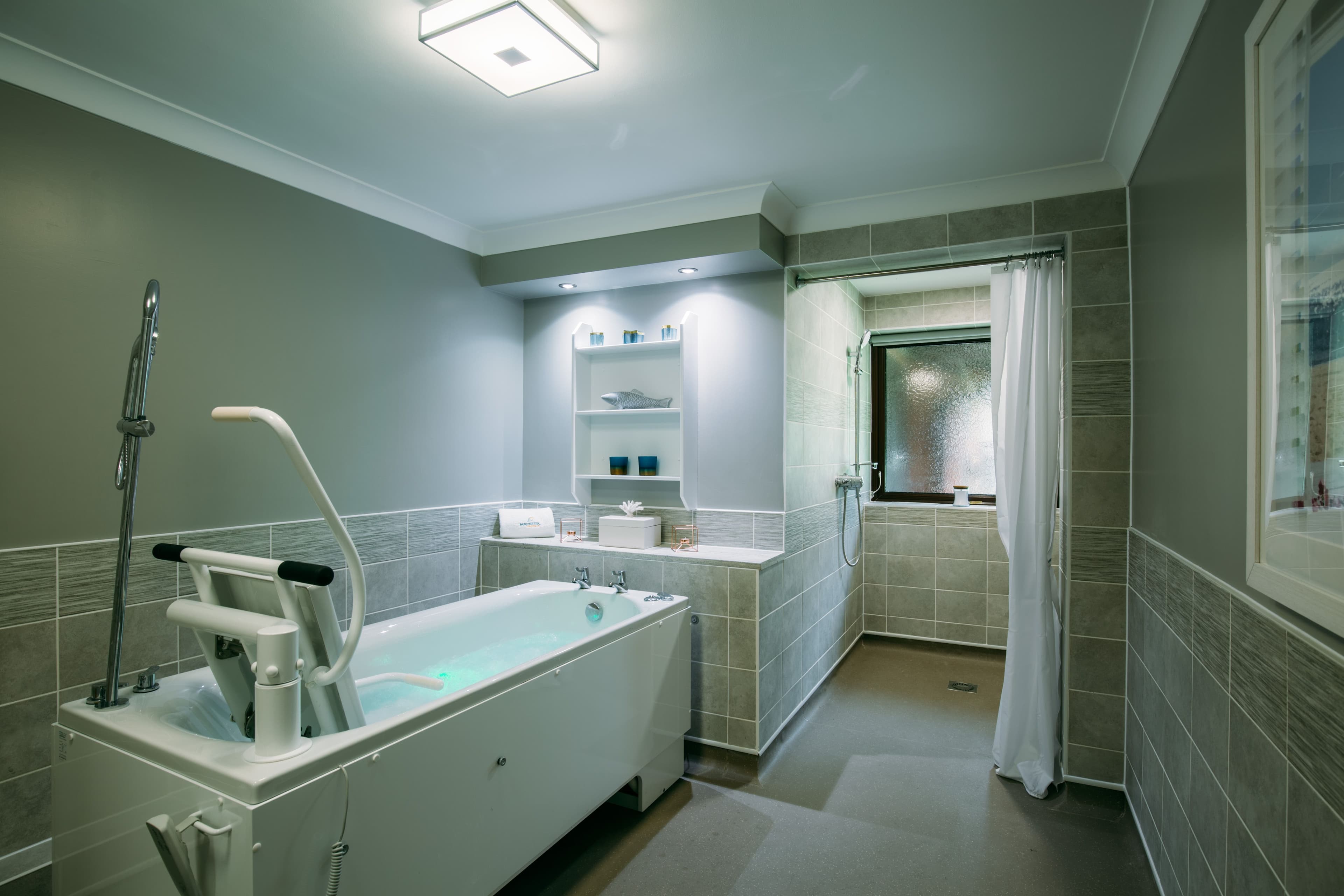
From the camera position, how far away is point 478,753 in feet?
6.16

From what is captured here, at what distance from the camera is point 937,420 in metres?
4.94

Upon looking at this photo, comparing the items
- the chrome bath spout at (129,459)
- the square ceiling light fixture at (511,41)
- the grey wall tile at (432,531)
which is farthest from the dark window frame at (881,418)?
the chrome bath spout at (129,459)

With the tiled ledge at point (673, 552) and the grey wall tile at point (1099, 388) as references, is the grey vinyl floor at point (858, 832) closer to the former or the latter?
the tiled ledge at point (673, 552)

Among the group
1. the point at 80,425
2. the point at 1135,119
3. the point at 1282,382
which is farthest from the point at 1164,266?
the point at 80,425

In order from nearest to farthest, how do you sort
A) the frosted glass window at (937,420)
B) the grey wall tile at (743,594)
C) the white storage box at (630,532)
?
the grey wall tile at (743,594)
the white storage box at (630,532)
the frosted glass window at (937,420)

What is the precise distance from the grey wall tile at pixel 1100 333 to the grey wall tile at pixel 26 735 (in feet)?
12.1

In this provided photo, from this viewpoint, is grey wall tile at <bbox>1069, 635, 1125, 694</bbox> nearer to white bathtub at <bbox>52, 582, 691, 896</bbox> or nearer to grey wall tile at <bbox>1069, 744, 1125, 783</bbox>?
grey wall tile at <bbox>1069, 744, 1125, 783</bbox>

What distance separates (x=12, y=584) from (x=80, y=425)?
50 cm

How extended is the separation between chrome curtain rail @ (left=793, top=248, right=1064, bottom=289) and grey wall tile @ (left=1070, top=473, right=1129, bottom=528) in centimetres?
95

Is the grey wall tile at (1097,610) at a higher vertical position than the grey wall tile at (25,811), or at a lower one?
higher

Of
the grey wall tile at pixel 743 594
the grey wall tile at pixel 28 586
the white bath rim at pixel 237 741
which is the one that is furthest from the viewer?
the grey wall tile at pixel 743 594

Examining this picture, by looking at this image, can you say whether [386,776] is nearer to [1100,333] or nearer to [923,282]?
[1100,333]

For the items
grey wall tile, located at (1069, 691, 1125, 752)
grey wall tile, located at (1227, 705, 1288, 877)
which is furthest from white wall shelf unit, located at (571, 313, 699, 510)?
grey wall tile, located at (1227, 705, 1288, 877)

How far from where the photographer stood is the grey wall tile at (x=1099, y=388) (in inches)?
104
